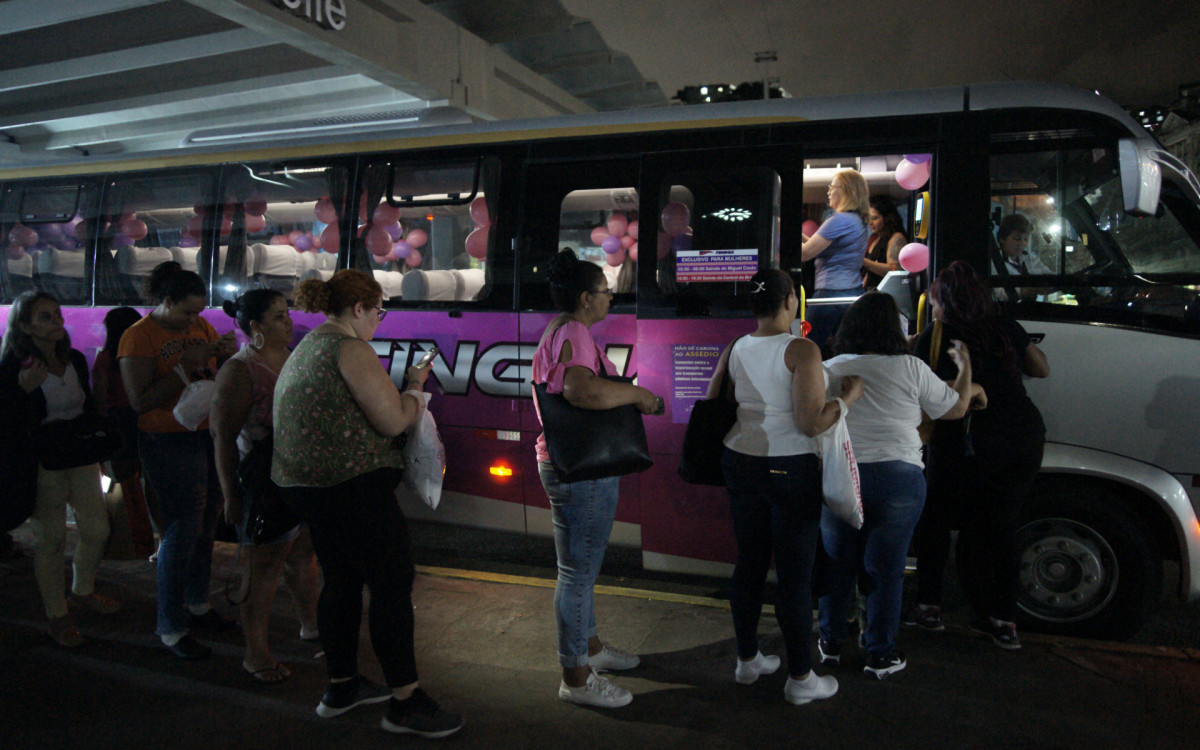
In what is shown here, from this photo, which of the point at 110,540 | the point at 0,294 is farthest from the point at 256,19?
the point at 110,540

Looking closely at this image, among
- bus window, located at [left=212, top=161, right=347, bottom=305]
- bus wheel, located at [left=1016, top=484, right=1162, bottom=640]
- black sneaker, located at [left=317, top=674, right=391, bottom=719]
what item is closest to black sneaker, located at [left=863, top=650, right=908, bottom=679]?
bus wheel, located at [left=1016, top=484, right=1162, bottom=640]

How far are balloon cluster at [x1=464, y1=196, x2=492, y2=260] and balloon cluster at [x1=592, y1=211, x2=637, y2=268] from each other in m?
0.77

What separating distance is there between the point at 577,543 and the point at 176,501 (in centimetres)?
231

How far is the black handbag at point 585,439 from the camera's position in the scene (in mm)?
3332

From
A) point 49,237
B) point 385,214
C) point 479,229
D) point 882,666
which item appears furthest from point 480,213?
point 49,237

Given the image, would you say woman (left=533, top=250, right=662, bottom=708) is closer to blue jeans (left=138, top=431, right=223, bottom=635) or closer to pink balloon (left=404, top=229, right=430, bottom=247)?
blue jeans (left=138, top=431, right=223, bottom=635)

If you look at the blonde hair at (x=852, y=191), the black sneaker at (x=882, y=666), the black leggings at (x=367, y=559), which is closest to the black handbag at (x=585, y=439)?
the black leggings at (x=367, y=559)

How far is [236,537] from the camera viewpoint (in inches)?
164

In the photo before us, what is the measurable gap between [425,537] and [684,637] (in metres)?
3.10

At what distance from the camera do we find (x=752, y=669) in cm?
382

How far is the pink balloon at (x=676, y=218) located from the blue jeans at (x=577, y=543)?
→ 6.61 ft

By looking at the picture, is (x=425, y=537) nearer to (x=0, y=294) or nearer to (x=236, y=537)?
(x=236, y=537)

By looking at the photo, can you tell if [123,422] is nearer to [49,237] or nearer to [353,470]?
[49,237]

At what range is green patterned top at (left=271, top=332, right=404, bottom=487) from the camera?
3166 mm
